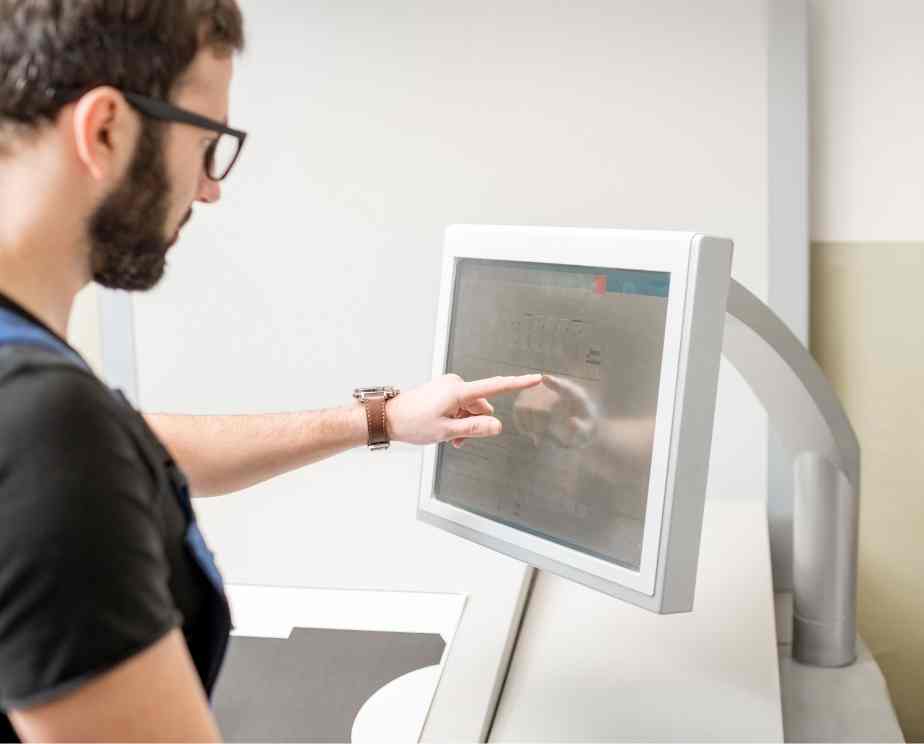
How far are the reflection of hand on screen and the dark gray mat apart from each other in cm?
32

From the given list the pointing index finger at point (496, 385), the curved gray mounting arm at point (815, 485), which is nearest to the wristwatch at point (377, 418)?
the pointing index finger at point (496, 385)

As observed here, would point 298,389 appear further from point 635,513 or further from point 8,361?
point 8,361

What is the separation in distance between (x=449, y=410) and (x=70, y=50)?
55 centimetres

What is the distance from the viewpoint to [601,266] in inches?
39.4

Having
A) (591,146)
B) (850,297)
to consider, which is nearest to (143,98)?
(591,146)

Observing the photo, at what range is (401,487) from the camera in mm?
1665

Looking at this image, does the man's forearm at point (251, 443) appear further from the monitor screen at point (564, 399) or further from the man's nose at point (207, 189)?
the man's nose at point (207, 189)

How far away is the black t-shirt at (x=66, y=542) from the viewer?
1.85 ft

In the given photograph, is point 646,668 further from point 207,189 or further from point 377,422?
point 207,189

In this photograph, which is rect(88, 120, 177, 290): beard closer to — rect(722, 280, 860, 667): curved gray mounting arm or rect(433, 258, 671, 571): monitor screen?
rect(433, 258, 671, 571): monitor screen

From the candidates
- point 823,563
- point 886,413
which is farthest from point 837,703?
point 886,413

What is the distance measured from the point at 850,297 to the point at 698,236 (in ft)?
2.58

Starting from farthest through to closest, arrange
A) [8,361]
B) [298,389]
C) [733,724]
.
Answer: [298,389], [733,724], [8,361]

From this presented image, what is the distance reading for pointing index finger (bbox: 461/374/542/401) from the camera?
3.47ft
